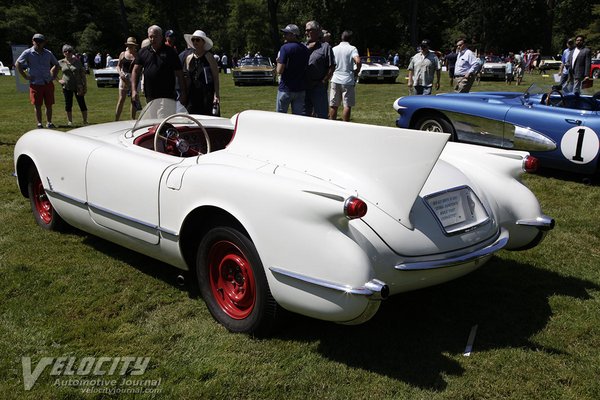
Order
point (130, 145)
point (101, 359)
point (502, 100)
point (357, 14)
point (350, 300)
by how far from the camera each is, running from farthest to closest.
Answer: point (357, 14)
point (502, 100)
point (130, 145)
point (101, 359)
point (350, 300)

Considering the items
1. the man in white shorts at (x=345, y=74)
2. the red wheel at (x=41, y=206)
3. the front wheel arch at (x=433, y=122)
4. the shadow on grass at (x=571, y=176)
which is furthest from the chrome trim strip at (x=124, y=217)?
the man in white shorts at (x=345, y=74)

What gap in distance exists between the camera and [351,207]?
93.9 inches

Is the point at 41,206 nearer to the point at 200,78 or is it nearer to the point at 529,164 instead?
the point at 200,78

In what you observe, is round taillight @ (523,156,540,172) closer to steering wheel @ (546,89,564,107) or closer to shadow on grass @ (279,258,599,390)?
shadow on grass @ (279,258,599,390)

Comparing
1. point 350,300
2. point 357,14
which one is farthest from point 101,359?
point 357,14

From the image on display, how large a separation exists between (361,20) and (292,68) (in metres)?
45.7

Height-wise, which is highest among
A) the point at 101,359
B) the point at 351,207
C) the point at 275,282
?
the point at 351,207

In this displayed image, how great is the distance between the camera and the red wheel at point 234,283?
2732 mm

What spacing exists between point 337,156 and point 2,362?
202cm

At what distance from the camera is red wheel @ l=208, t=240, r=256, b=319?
2869 mm

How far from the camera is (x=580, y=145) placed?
5.82m

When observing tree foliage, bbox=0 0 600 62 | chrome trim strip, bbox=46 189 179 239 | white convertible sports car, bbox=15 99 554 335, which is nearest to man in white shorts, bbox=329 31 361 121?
white convertible sports car, bbox=15 99 554 335

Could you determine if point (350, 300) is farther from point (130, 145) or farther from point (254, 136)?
point (130, 145)

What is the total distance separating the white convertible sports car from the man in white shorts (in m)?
4.81
